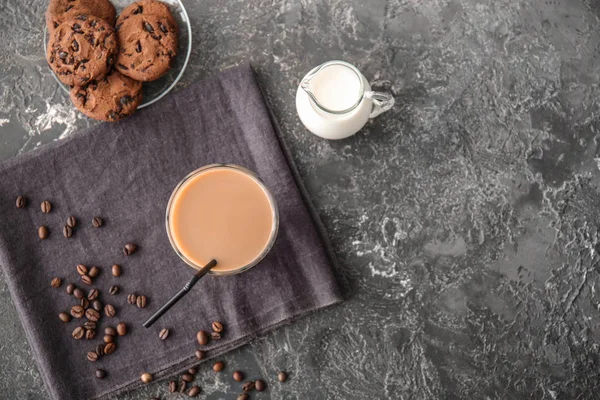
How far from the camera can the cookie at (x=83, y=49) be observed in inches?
60.6

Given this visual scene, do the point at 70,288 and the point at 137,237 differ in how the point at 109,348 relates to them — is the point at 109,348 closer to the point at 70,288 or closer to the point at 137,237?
the point at 70,288

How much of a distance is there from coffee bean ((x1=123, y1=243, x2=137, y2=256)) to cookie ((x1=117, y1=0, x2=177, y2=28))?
0.61 meters

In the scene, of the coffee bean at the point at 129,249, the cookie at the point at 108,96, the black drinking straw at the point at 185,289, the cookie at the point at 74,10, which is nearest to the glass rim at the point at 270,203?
the black drinking straw at the point at 185,289

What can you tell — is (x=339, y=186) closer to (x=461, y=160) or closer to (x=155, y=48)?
(x=461, y=160)

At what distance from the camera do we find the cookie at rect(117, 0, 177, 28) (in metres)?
1.62

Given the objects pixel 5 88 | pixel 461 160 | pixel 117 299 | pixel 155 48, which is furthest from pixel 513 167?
pixel 5 88

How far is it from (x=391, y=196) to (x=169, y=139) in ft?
2.15

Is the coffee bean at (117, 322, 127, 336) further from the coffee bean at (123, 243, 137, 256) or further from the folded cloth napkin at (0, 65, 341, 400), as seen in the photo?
the coffee bean at (123, 243, 137, 256)

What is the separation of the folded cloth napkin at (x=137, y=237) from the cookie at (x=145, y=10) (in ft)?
0.70

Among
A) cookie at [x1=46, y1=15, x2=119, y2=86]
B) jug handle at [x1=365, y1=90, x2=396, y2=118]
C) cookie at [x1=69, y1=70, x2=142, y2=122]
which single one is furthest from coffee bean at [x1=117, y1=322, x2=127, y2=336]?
jug handle at [x1=365, y1=90, x2=396, y2=118]

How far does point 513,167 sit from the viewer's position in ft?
5.57

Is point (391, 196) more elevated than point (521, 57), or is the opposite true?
point (521, 57)

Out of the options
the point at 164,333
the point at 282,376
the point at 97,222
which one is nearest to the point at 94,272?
the point at 97,222

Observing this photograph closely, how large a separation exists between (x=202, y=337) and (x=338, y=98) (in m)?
0.76
